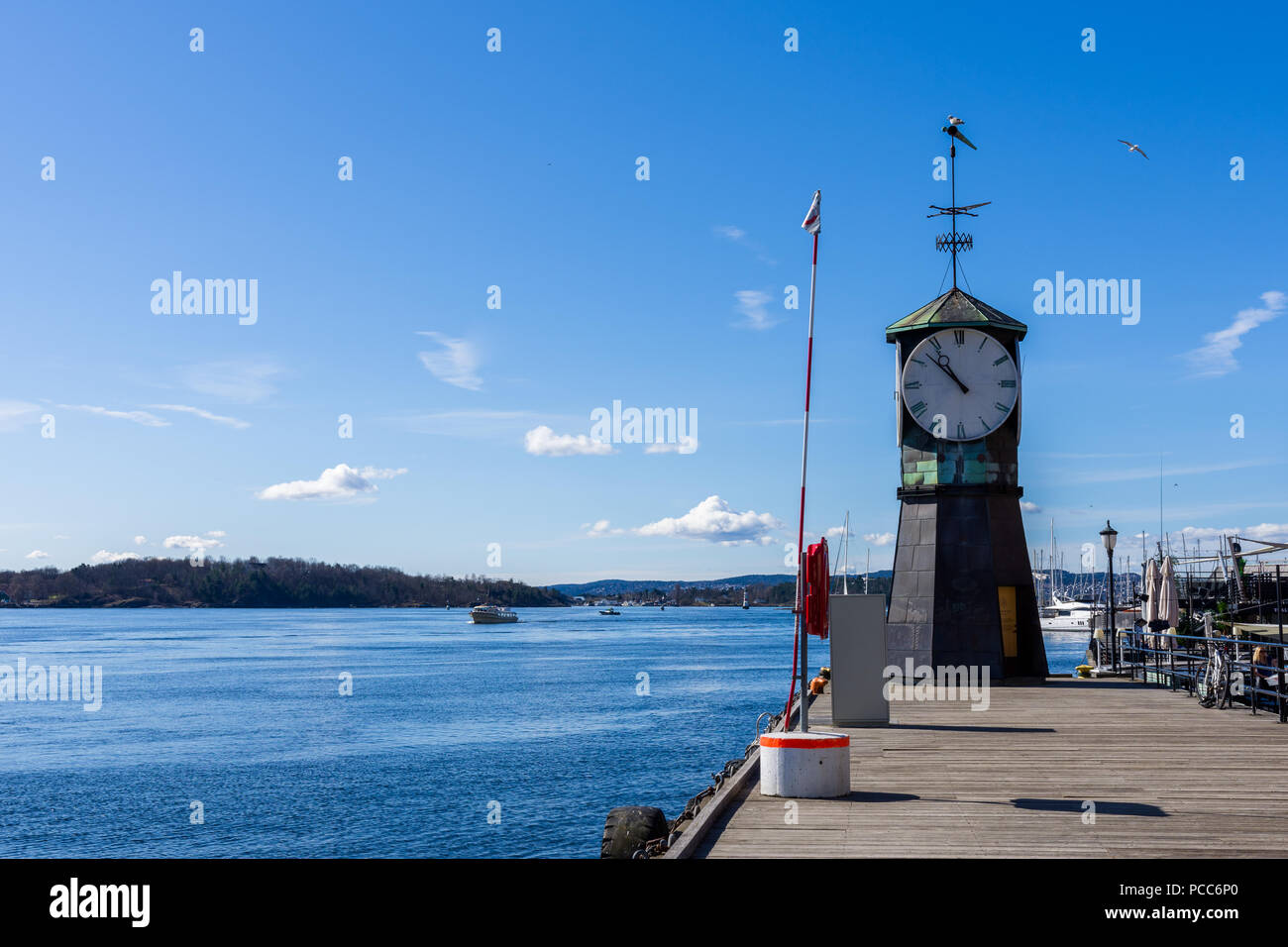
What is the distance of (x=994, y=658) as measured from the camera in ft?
76.4

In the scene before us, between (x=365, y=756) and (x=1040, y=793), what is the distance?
1378 inches

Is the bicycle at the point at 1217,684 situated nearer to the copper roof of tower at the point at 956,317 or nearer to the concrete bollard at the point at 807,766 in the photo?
the copper roof of tower at the point at 956,317

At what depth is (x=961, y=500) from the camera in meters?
23.5

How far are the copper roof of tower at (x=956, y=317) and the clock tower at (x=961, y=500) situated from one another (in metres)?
0.03

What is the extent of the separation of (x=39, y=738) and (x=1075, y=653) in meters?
92.5

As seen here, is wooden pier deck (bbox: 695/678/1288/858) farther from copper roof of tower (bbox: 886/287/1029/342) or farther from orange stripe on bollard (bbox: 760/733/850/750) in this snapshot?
copper roof of tower (bbox: 886/287/1029/342)

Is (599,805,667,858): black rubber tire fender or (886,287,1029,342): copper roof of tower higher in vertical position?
(886,287,1029,342): copper roof of tower

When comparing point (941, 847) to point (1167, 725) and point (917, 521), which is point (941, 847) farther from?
point (917, 521)

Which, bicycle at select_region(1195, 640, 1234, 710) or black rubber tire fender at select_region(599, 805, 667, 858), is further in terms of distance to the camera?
bicycle at select_region(1195, 640, 1234, 710)

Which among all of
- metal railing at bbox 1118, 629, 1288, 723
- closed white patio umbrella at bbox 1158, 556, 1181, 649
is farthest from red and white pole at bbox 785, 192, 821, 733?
closed white patio umbrella at bbox 1158, 556, 1181, 649

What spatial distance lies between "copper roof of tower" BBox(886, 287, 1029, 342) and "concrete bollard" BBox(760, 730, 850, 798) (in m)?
14.3

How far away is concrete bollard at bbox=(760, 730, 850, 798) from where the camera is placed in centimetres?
1129
